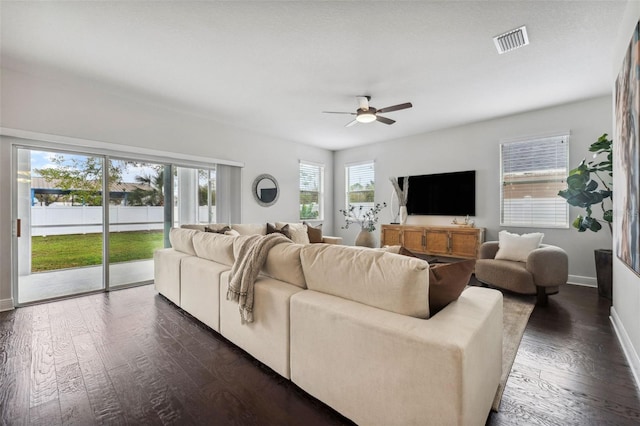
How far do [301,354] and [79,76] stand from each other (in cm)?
407

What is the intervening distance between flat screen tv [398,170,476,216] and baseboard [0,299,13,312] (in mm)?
6177

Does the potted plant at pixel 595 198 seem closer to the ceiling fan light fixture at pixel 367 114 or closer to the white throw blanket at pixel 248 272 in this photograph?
the ceiling fan light fixture at pixel 367 114

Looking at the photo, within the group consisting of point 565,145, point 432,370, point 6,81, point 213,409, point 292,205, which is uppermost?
point 6,81

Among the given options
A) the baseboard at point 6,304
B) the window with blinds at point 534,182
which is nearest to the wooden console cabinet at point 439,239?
the window with blinds at point 534,182

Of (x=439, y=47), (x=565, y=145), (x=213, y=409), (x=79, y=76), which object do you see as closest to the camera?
(x=213, y=409)

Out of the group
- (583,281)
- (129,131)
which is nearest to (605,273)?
(583,281)

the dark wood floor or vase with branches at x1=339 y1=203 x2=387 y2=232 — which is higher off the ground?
vase with branches at x1=339 y1=203 x2=387 y2=232

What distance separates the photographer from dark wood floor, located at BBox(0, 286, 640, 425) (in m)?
1.56

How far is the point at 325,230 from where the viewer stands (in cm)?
732

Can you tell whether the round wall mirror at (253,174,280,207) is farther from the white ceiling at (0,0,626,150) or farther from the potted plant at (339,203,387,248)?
the potted plant at (339,203,387,248)

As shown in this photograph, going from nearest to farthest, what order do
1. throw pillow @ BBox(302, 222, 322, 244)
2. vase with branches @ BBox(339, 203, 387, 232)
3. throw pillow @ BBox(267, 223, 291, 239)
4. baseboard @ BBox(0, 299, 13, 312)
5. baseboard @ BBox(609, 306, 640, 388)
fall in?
baseboard @ BBox(609, 306, 640, 388) < baseboard @ BBox(0, 299, 13, 312) < throw pillow @ BBox(267, 223, 291, 239) < throw pillow @ BBox(302, 222, 322, 244) < vase with branches @ BBox(339, 203, 387, 232)

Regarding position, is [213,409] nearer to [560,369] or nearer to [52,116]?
[560,369]

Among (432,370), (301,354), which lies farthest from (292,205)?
(432,370)

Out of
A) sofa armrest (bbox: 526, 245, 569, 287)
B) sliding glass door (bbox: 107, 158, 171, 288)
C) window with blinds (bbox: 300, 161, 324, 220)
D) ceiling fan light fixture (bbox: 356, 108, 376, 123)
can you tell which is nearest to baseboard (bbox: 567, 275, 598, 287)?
sofa armrest (bbox: 526, 245, 569, 287)
